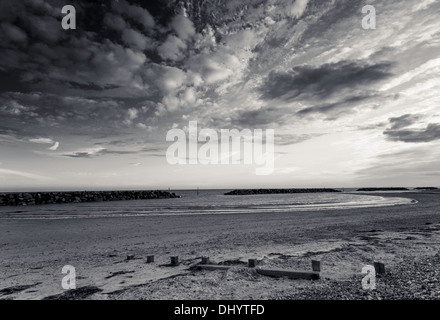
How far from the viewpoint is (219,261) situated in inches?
323

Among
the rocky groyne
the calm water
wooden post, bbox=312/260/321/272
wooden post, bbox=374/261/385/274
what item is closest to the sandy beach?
wooden post, bbox=374/261/385/274

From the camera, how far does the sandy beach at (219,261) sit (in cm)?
566

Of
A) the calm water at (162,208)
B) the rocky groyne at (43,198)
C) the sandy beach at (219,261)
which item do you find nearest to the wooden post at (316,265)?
the sandy beach at (219,261)

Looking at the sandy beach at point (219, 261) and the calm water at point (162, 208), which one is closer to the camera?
the sandy beach at point (219, 261)

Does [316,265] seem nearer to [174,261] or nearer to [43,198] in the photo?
[174,261]

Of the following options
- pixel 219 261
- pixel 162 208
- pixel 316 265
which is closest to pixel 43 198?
pixel 162 208

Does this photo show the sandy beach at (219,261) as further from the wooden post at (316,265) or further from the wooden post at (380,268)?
the wooden post at (316,265)

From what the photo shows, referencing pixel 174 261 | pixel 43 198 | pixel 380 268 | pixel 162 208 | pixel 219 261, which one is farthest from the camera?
pixel 43 198

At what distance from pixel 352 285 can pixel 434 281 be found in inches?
68.9

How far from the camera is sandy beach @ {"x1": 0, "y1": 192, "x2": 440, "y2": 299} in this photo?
566 cm

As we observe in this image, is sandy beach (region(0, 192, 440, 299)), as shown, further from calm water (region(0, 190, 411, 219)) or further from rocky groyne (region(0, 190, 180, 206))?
rocky groyne (region(0, 190, 180, 206))
